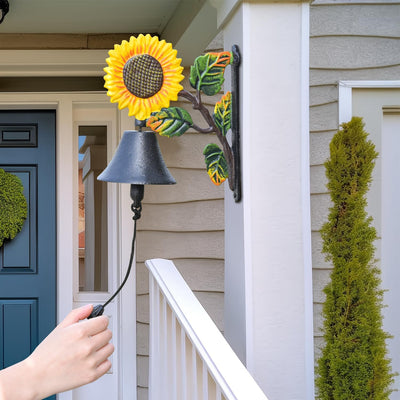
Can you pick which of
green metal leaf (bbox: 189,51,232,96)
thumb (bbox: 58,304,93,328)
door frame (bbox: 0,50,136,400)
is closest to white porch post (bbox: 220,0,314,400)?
green metal leaf (bbox: 189,51,232,96)

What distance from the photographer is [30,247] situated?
3.15 metres

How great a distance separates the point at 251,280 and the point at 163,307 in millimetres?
286

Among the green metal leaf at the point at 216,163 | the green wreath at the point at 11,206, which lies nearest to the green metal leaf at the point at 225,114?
the green metal leaf at the point at 216,163

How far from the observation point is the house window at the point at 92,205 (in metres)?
3.22

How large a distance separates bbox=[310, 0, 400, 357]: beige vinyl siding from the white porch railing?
3.79 feet

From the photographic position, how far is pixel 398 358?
2.87m

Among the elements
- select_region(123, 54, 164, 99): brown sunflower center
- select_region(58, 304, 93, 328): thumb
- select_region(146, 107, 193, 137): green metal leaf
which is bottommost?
select_region(58, 304, 93, 328): thumb

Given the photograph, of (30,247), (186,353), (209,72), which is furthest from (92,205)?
(186,353)

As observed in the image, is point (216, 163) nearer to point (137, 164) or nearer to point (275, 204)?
point (275, 204)

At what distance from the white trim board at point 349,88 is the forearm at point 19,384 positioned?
6.95 feet

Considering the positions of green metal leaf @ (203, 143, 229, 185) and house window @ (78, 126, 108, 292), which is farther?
house window @ (78, 126, 108, 292)

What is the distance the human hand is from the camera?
3.83ft

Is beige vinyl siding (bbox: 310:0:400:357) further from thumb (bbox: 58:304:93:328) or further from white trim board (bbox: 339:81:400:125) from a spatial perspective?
thumb (bbox: 58:304:93:328)

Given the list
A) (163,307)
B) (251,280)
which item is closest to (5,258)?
(163,307)
